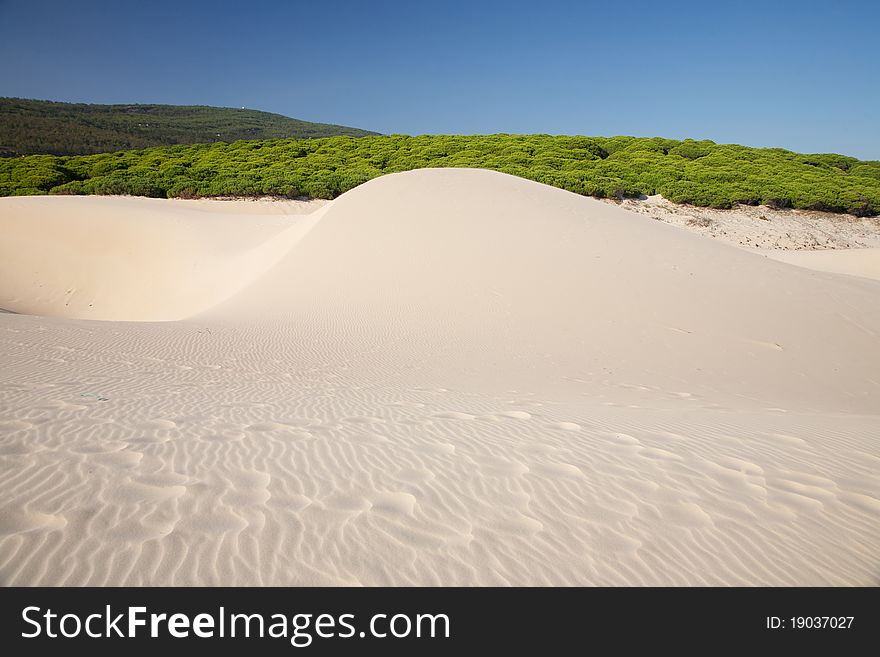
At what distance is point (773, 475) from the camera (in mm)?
3494

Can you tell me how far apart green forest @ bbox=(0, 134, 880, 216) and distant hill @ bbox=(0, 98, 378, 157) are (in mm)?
24891

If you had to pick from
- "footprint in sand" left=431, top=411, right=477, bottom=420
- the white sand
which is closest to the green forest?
the white sand

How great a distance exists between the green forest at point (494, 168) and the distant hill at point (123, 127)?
2489 centimetres

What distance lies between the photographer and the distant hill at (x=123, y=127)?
5722 centimetres

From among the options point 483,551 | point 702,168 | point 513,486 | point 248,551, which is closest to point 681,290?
point 513,486

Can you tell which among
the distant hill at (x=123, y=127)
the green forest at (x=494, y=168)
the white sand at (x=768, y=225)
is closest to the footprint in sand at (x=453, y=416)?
the white sand at (x=768, y=225)

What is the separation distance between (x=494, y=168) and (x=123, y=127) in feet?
230

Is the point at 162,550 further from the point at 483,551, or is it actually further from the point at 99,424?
the point at 99,424

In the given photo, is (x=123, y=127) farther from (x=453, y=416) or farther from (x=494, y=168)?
(x=453, y=416)

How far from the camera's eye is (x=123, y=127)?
75.9 meters

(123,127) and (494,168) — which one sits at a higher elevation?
(123,127)

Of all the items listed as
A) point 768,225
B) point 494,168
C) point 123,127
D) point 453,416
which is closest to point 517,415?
point 453,416

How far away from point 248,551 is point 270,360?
5.50 m

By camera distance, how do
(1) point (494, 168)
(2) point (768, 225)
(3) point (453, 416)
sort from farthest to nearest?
(1) point (494, 168) < (2) point (768, 225) < (3) point (453, 416)
